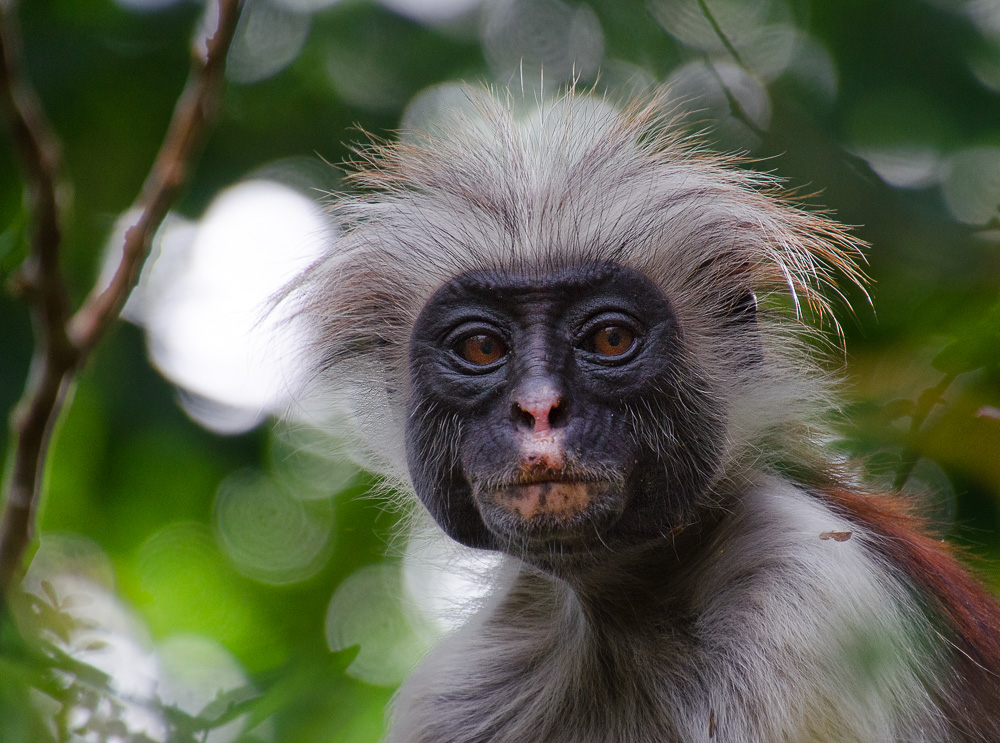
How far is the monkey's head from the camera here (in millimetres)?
3393

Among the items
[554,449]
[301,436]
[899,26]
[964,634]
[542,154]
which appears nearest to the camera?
[899,26]

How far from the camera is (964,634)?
340 centimetres

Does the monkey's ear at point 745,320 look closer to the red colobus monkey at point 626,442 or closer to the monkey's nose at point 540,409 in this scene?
the red colobus monkey at point 626,442

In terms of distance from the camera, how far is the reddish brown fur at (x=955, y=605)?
10.8ft

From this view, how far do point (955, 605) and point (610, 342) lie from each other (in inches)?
56.6

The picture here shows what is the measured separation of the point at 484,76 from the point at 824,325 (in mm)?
2119

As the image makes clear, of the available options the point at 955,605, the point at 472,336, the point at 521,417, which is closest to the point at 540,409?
the point at 521,417

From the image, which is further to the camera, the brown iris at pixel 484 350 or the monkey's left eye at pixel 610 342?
the brown iris at pixel 484 350

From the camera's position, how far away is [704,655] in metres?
3.50

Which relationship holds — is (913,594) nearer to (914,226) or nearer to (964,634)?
(964,634)

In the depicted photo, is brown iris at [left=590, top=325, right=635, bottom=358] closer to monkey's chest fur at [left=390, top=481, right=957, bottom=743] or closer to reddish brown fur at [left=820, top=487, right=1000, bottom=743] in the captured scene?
monkey's chest fur at [left=390, top=481, right=957, bottom=743]

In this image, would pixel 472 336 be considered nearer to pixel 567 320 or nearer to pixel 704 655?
pixel 567 320

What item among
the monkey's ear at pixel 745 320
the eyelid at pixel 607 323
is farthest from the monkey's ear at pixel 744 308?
the eyelid at pixel 607 323

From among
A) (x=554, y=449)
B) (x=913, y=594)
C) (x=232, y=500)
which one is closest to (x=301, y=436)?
(x=232, y=500)
